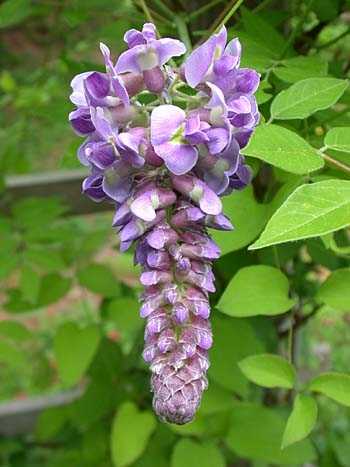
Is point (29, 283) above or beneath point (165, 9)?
beneath

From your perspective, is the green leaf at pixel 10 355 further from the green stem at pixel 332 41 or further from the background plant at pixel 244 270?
the green stem at pixel 332 41

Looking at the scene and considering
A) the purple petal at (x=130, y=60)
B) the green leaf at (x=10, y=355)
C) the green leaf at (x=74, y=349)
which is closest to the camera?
the purple petal at (x=130, y=60)

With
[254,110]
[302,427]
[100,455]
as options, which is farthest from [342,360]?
[254,110]

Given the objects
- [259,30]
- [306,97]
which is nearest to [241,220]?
[306,97]

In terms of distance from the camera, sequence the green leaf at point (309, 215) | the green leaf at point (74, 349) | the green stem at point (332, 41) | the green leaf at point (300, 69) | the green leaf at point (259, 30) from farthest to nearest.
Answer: the green leaf at point (74, 349) < the green stem at point (332, 41) < the green leaf at point (259, 30) < the green leaf at point (300, 69) < the green leaf at point (309, 215)

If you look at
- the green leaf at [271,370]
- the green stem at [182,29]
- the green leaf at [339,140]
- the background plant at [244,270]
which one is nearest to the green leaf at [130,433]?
the background plant at [244,270]

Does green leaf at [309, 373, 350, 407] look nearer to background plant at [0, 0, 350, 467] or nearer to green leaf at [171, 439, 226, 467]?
background plant at [0, 0, 350, 467]

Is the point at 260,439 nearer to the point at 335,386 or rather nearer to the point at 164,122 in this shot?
the point at 335,386
